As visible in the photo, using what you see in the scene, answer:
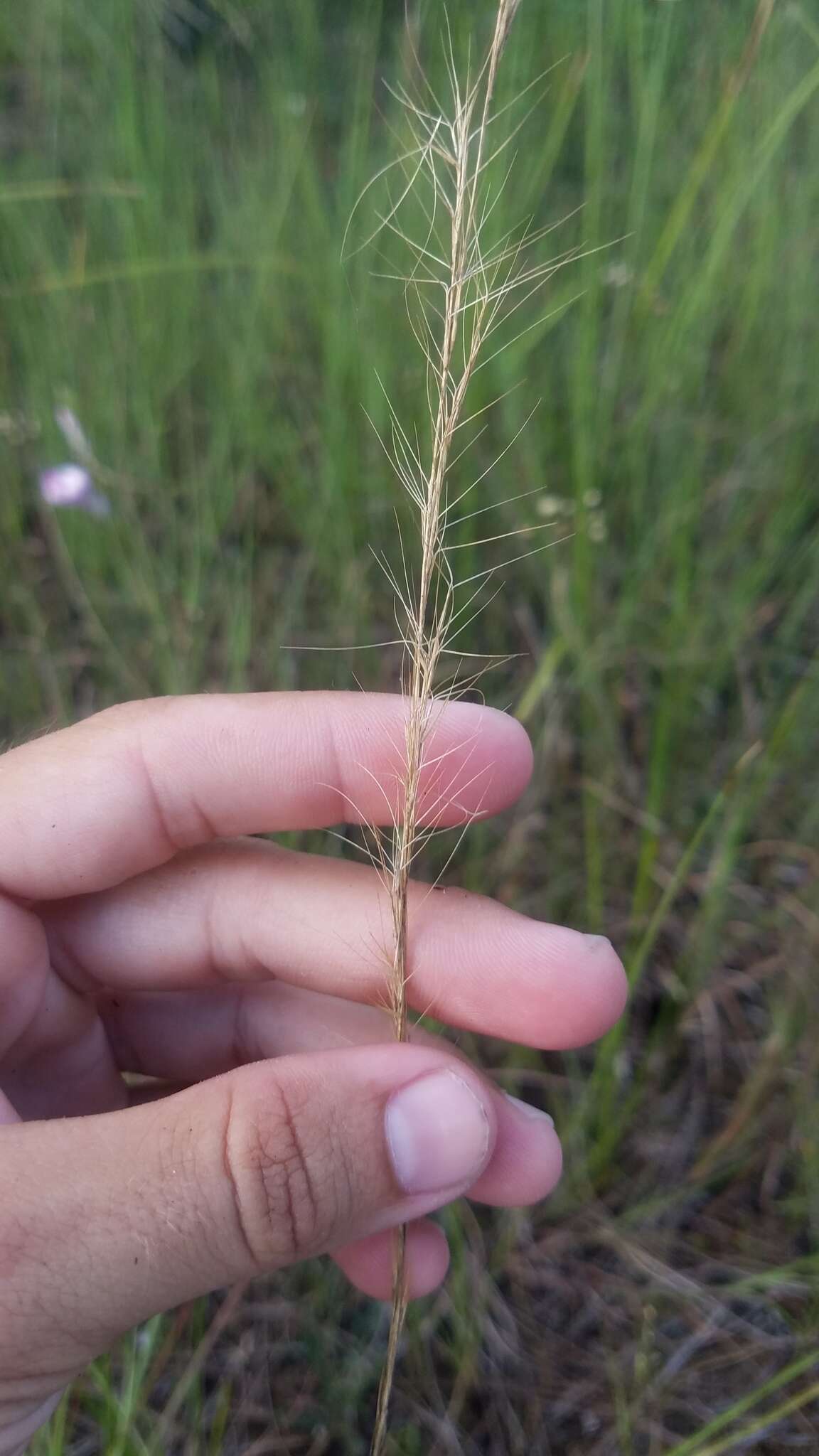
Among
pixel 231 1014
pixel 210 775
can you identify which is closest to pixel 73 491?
pixel 210 775

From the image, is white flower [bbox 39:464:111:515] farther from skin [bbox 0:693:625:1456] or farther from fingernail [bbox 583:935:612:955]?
fingernail [bbox 583:935:612:955]

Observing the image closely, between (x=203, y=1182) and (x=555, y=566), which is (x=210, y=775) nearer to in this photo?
(x=203, y=1182)

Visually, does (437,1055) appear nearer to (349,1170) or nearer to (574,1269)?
(349,1170)

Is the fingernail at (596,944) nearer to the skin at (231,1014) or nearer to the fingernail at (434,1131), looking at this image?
the skin at (231,1014)

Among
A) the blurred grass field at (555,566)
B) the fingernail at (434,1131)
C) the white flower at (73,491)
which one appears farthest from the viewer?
the white flower at (73,491)

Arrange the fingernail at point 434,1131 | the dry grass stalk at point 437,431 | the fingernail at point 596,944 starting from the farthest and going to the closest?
the fingernail at point 596,944 → the fingernail at point 434,1131 → the dry grass stalk at point 437,431

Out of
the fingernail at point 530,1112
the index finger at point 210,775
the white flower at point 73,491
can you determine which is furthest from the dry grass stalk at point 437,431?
the white flower at point 73,491

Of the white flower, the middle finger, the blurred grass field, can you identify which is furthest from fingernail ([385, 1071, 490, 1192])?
the white flower

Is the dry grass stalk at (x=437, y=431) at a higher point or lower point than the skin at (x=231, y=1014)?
higher

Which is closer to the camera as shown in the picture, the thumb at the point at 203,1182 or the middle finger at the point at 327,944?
the thumb at the point at 203,1182
